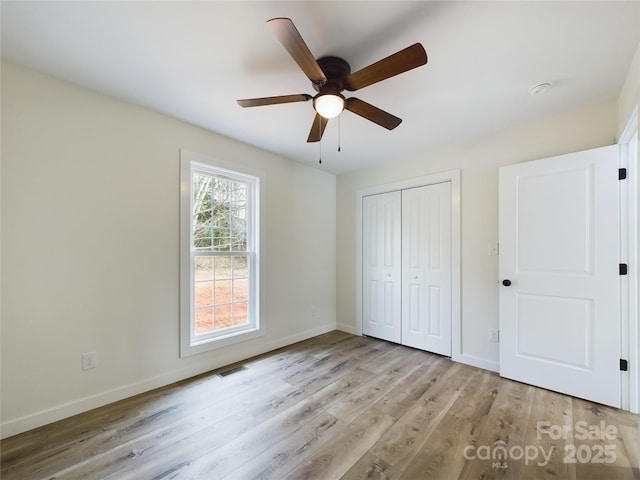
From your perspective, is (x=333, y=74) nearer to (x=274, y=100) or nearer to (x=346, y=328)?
(x=274, y=100)

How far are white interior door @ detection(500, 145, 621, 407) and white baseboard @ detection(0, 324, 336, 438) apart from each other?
2.56 metres

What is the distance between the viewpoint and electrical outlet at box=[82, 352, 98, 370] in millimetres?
2020

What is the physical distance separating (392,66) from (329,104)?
423mm

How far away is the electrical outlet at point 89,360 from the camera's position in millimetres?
2020

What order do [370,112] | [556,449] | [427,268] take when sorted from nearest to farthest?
1. [556,449]
2. [370,112]
3. [427,268]

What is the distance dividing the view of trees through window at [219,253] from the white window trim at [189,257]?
4.4 inches

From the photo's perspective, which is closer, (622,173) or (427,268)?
(622,173)

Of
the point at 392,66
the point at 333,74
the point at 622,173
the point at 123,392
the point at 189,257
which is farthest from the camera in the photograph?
the point at 189,257

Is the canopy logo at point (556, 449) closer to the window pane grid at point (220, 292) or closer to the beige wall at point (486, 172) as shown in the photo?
the beige wall at point (486, 172)

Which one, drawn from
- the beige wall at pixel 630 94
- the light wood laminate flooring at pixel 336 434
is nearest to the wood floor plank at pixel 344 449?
the light wood laminate flooring at pixel 336 434

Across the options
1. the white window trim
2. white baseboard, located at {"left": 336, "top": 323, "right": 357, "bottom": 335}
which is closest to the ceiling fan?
the white window trim

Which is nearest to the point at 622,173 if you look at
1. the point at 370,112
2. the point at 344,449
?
the point at 370,112

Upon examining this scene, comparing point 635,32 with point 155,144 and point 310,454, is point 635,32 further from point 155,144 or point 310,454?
point 155,144

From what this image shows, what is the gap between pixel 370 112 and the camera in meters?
1.83
